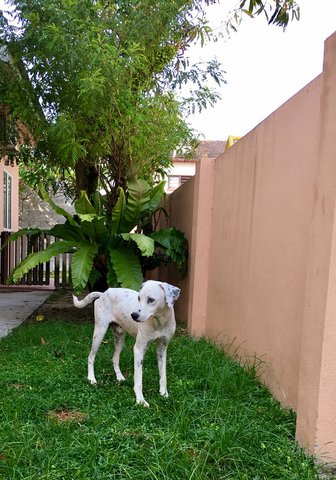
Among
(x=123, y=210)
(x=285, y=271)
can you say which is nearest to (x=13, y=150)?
(x=123, y=210)

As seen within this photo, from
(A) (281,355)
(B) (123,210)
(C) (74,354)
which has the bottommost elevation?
(C) (74,354)

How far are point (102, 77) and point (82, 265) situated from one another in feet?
7.53

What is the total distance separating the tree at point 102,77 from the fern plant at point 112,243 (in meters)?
0.82

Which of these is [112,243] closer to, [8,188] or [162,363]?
[162,363]

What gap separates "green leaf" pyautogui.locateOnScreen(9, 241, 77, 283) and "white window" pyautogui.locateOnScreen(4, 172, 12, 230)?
24.8 feet

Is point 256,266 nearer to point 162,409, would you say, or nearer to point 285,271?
point 285,271

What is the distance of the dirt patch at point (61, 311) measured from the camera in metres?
6.68

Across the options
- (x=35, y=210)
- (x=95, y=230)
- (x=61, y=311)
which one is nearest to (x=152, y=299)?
(x=95, y=230)

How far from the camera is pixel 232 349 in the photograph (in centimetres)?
445

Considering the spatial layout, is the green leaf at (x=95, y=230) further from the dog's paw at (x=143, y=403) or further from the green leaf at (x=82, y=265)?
the dog's paw at (x=143, y=403)

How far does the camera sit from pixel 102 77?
4926 millimetres

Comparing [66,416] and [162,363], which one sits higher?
[162,363]

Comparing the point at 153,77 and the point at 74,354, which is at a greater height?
the point at 153,77

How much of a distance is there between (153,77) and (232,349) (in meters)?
4.78
